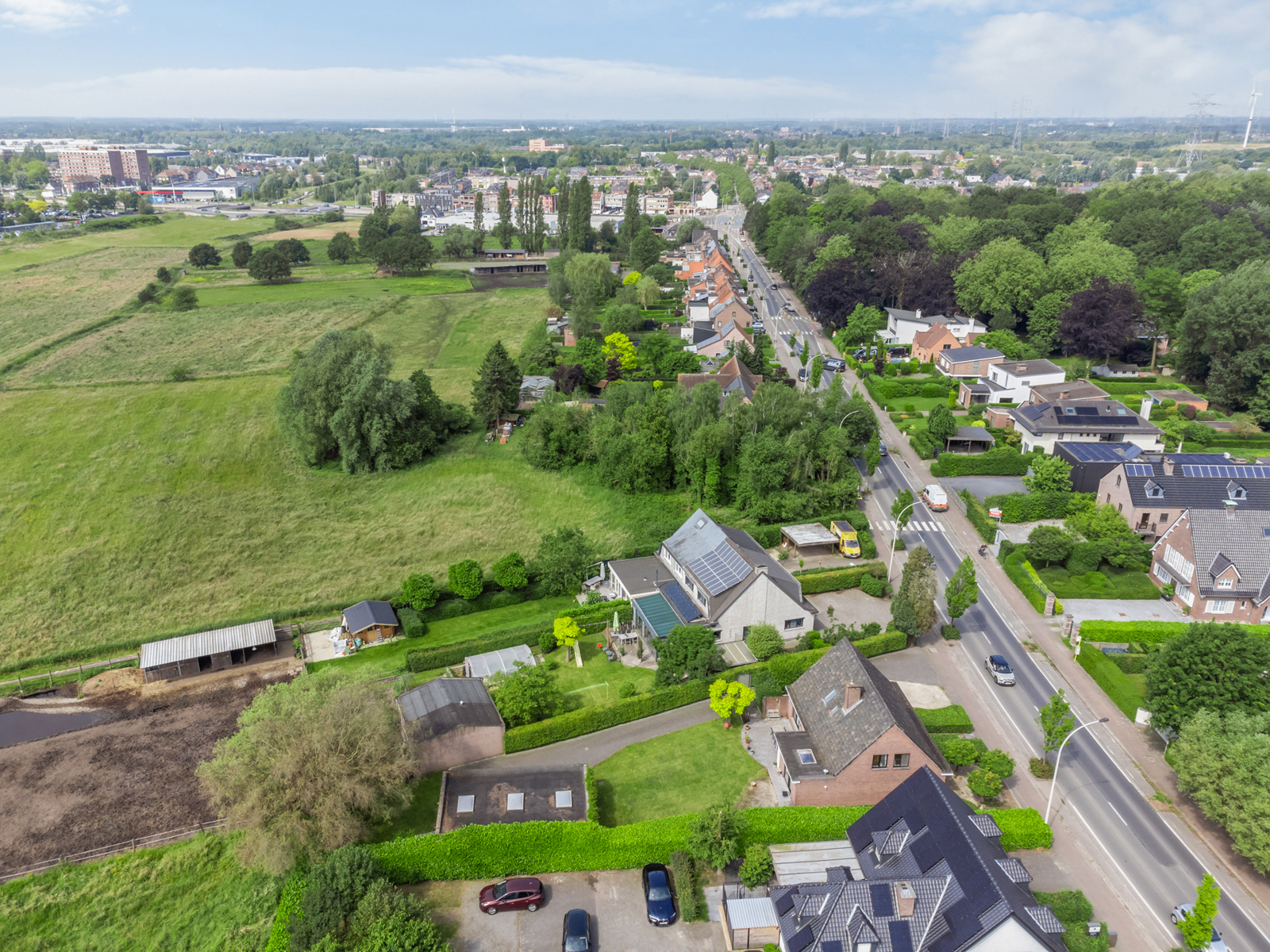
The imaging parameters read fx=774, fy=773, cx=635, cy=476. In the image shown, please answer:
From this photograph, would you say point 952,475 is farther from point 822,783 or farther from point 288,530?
point 288,530

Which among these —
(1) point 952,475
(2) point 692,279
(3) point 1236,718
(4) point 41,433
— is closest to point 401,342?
(4) point 41,433

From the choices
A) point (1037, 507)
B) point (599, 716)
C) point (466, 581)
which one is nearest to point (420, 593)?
point (466, 581)

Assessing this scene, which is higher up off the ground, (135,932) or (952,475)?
(952,475)

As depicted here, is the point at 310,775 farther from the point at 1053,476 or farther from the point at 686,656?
the point at 1053,476

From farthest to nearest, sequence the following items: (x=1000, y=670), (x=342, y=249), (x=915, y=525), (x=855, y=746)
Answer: (x=342, y=249) < (x=915, y=525) < (x=1000, y=670) < (x=855, y=746)

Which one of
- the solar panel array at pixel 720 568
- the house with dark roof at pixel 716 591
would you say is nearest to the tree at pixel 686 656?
the house with dark roof at pixel 716 591

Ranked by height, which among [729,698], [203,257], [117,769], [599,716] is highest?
[203,257]
